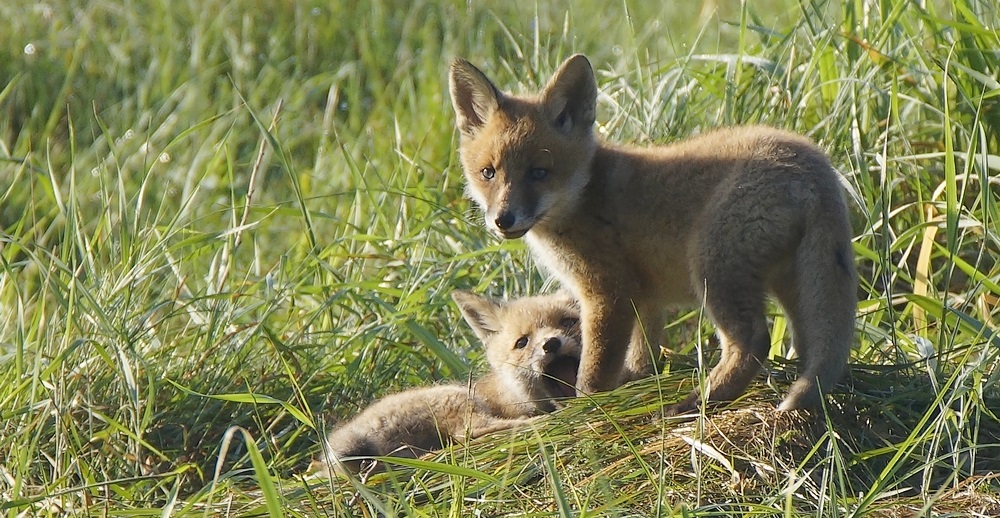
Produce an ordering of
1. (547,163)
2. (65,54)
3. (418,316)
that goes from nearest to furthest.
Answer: (547,163) → (418,316) → (65,54)

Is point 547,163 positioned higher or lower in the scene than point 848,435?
higher

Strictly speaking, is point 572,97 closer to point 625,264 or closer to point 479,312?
point 625,264

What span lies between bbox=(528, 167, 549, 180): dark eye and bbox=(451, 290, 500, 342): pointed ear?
61 centimetres

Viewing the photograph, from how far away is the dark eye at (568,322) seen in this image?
4.89 metres

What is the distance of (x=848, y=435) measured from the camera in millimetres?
3855

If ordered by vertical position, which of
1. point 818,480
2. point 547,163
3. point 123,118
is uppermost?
point 547,163

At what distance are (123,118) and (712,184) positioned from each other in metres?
4.91

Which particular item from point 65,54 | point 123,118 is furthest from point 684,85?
point 65,54

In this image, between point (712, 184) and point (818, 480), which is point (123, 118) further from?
point (818, 480)

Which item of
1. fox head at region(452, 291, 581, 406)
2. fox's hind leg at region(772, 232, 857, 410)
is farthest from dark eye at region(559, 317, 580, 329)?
fox's hind leg at region(772, 232, 857, 410)

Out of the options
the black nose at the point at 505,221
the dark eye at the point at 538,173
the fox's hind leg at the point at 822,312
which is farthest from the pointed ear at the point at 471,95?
the fox's hind leg at the point at 822,312

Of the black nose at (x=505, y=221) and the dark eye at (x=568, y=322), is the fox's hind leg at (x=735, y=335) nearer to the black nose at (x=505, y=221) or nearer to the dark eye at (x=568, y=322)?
the black nose at (x=505, y=221)

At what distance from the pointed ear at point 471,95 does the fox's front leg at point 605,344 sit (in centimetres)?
96

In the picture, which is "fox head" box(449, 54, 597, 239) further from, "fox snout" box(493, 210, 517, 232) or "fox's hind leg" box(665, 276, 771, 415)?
"fox's hind leg" box(665, 276, 771, 415)
